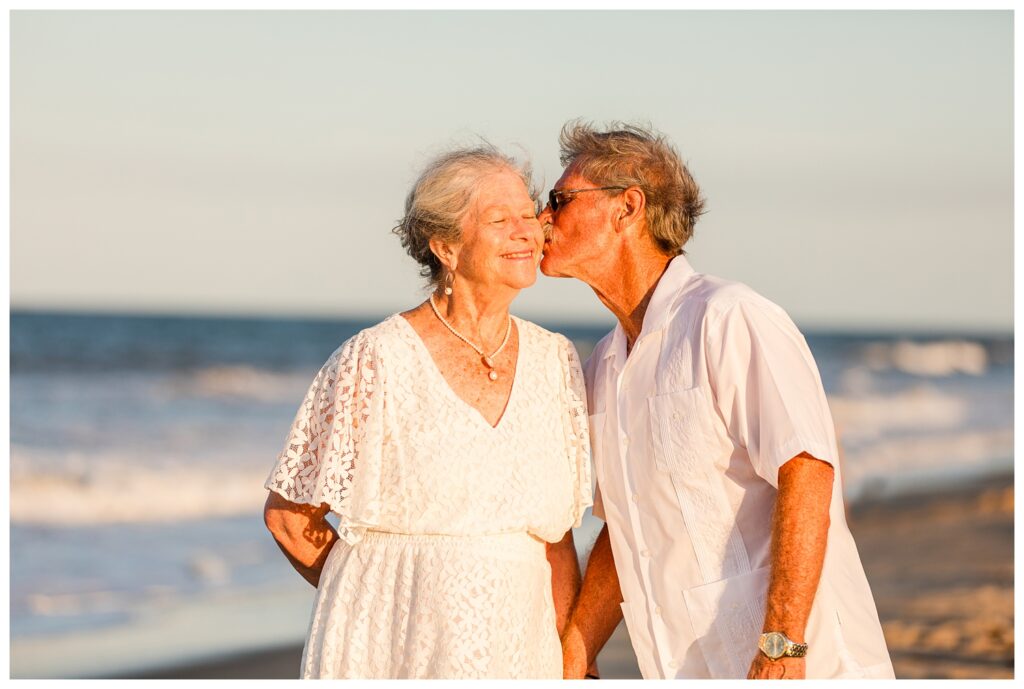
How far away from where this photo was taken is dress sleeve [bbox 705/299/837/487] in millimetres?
3281

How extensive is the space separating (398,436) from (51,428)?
47.9 feet

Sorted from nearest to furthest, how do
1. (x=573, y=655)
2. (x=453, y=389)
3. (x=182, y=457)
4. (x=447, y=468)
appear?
(x=447, y=468), (x=453, y=389), (x=573, y=655), (x=182, y=457)

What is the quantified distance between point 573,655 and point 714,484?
0.72 metres

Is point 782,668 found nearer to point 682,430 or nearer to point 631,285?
point 682,430

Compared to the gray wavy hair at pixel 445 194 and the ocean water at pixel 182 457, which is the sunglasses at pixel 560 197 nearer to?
the gray wavy hair at pixel 445 194

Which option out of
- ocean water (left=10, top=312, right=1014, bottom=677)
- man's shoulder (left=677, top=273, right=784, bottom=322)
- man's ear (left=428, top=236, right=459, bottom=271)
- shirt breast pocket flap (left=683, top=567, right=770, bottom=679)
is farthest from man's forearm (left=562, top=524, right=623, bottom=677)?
ocean water (left=10, top=312, right=1014, bottom=677)

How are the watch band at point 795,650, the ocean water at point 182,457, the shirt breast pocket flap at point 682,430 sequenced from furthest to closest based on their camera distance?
the ocean water at point 182,457, the shirt breast pocket flap at point 682,430, the watch band at point 795,650

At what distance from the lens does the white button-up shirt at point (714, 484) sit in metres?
3.35

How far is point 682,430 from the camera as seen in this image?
349cm

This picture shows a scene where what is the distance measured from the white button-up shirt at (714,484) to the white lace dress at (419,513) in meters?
0.26

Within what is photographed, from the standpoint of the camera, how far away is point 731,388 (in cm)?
341

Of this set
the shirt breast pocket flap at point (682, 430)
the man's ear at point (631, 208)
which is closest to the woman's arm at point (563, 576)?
the shirt breast pocket flap at point (682, 430)

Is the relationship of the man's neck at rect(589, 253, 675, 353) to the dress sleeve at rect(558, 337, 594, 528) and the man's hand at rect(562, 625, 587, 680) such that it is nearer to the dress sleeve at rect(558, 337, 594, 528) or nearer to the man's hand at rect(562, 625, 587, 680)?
the dress sleeve at rect(558, 337, 594, 528)

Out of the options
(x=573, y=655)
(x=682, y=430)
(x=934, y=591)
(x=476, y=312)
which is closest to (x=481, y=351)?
(x=476, y=312)
